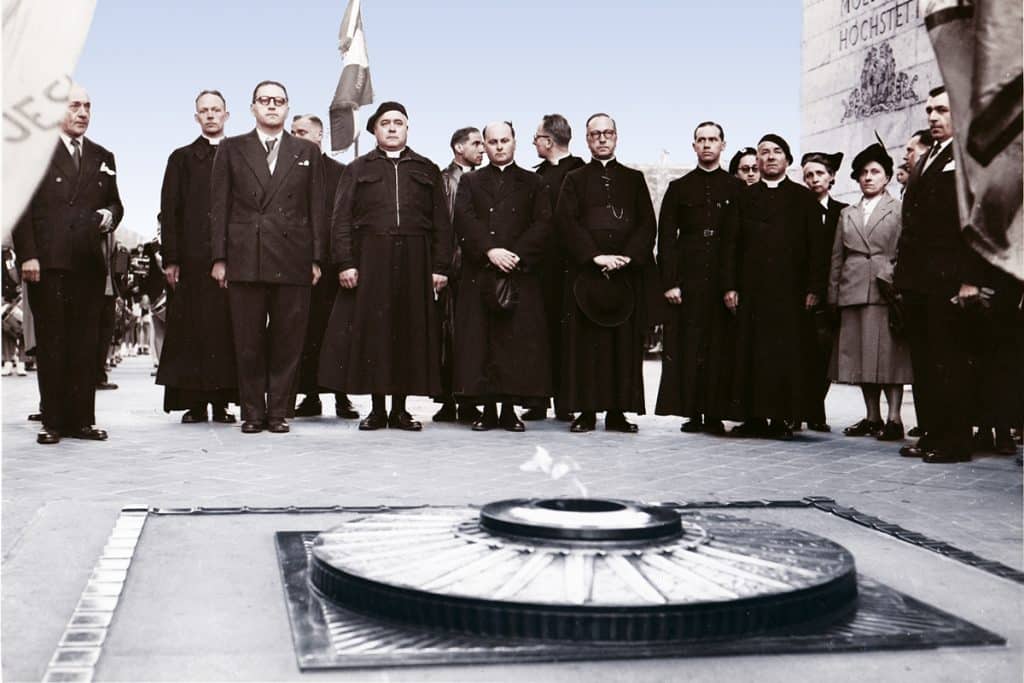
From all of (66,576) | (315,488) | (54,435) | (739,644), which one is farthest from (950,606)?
(54,435)

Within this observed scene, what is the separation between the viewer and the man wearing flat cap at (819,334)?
8062 millimetres

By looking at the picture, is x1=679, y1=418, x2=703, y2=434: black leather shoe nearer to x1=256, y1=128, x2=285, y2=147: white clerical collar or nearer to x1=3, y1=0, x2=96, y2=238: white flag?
x1=256, y1=128, x2=285, y2=147: white clerical collar

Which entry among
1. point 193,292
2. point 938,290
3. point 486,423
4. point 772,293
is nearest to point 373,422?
point 486,423

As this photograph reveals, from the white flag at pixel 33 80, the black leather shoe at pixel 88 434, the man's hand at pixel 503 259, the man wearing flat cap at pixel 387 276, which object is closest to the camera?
the white flag at pixel 33 80

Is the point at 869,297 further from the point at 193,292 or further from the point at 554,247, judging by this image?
the point at 193,292

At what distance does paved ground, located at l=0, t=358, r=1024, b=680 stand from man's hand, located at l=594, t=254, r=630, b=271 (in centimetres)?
114

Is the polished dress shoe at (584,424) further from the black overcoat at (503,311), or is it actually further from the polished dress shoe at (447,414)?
the polished dress shoe at (447,414)

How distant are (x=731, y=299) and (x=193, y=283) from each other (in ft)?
12.4

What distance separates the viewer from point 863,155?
26.1 ft

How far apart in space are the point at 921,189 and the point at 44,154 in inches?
229

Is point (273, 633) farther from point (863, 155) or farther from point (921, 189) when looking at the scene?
point (863, 155)

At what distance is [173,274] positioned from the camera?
8.06m

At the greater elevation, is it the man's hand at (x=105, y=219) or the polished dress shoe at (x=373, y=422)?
the man's hand at (x=105, y=219)

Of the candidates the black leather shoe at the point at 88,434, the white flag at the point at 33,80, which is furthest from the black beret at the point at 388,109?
the white flag at the point at 33,80
